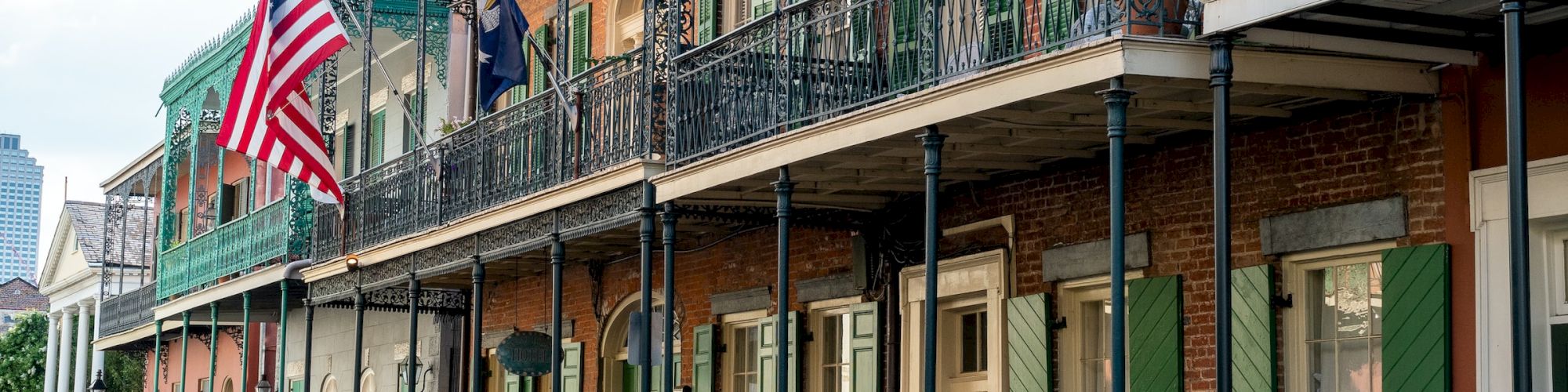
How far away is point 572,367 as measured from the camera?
18.1 meters

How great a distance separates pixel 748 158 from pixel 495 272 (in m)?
8.01

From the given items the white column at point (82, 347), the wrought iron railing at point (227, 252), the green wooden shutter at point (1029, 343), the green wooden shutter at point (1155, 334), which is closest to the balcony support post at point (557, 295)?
the green wooden shutter at point (1029, 343)

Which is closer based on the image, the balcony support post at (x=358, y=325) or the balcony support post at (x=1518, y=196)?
the balcony support post at (x=1518, y=196)

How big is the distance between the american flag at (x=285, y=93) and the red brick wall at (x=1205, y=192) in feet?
18.4

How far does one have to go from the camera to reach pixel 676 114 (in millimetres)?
12391

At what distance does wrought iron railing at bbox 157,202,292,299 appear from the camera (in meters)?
21.8

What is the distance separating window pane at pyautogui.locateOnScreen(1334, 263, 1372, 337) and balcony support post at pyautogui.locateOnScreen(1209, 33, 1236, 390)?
2107mm

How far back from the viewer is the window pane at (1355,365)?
30.9 ft

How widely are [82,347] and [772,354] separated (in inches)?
1159

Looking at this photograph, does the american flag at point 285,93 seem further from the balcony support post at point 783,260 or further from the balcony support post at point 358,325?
the balcony support post at point 783,260

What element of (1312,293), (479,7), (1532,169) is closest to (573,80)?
(479,7)

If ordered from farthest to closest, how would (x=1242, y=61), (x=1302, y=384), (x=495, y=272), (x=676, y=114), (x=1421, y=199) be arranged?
(x=495, y=272) → (x=676, y=114) → (x=1302, y=384) → (x=1421, y=199) → (x=1242, y=61)

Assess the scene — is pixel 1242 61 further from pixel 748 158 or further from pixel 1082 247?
pixel 748 158

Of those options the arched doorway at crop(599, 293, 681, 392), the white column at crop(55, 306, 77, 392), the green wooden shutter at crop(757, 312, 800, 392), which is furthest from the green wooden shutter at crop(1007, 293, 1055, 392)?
the white column at crop(55, 306, 77, 392)
